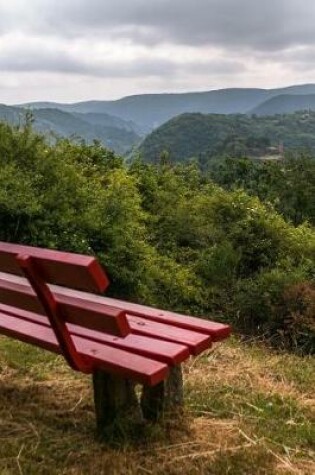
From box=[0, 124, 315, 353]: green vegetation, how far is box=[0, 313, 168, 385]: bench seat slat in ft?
9.90

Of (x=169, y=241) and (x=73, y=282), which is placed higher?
(x=73, y=282)

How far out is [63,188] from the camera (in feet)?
22.9

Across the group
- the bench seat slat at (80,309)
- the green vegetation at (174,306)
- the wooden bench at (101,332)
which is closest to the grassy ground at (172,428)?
the green vegetation at (174,306)

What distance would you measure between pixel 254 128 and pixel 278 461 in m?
154

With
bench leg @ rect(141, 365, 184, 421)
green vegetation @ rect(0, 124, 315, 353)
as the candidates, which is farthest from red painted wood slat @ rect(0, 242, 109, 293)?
green vegetation @ rect(0, 124, 315, 353)

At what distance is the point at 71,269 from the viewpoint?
2.44 m

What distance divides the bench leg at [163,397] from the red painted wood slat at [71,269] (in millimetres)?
1059

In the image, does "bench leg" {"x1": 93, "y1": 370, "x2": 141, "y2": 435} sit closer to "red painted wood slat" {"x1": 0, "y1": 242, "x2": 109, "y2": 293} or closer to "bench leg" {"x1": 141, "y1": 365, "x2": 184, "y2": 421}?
"bench leg" {"x1": 141, "y1": 365, "x2": 184, "y2": 421}

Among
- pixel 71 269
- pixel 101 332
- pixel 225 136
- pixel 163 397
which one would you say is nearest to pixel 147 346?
pixel 101 332

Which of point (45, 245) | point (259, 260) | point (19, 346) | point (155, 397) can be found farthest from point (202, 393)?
point (259, 260)

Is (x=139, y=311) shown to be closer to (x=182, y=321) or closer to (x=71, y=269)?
(x=182, y=321)

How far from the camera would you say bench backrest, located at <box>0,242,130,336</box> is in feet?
7.88

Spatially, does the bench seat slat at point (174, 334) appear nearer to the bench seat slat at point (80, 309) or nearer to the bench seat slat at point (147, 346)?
the bench seat slat at point (147, 346)

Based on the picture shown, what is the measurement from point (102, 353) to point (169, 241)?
6443 mm
